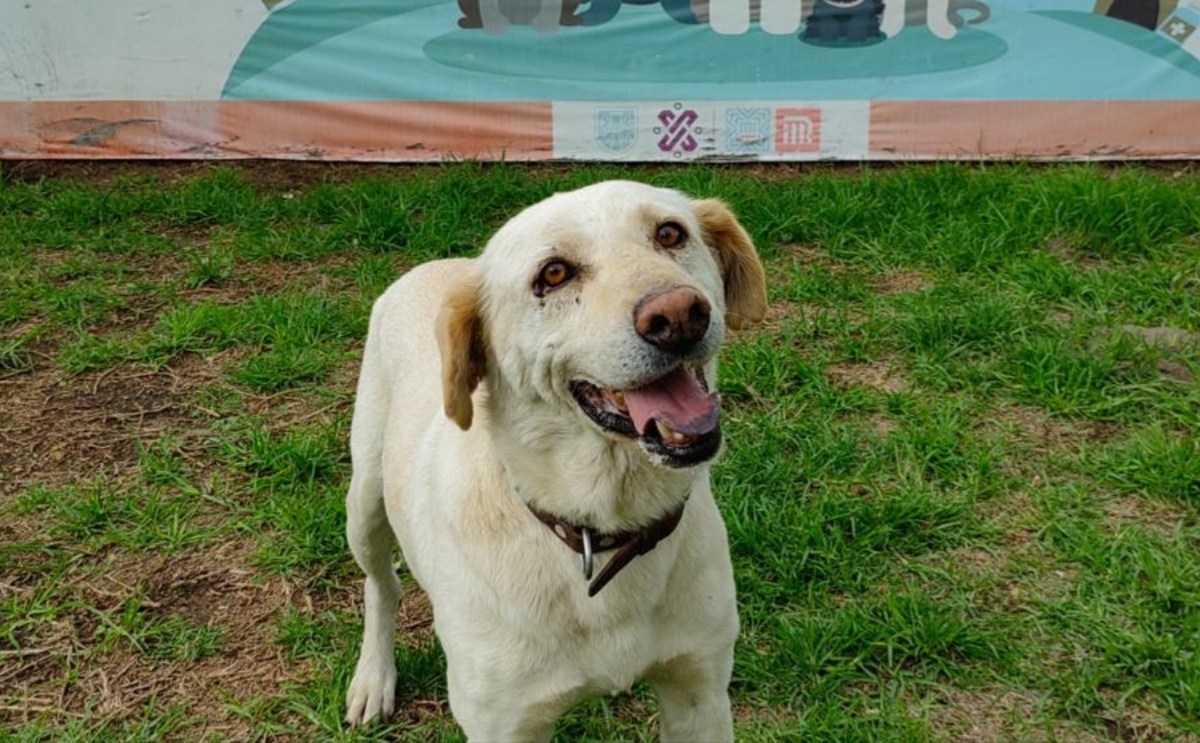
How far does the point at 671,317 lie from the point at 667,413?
0.68 feet

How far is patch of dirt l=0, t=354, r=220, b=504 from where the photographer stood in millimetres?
4445

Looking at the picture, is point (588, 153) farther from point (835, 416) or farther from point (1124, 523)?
point (1124, 523)

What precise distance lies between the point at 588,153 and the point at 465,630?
540cm

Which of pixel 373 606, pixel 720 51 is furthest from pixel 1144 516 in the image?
pixel 720 51

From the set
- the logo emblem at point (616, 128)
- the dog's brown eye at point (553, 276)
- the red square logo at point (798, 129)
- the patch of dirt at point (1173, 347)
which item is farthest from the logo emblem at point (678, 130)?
the dog's brown eye at point (553, 276)

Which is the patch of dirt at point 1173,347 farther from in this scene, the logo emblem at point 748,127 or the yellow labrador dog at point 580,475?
the logo emblem at point 748,127

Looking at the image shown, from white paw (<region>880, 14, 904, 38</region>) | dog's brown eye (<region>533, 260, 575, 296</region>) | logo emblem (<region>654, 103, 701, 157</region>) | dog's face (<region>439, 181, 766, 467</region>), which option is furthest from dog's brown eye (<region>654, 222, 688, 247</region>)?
white paw (<region>880, 14, 904, 38</region>)

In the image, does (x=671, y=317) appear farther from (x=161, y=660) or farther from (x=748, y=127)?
(x=748, y=127)

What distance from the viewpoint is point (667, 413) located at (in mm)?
2162

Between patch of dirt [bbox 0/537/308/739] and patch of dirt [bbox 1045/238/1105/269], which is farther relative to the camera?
patch of dirt [bbox 1045/238/1105/269]

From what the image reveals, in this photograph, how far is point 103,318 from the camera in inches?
220

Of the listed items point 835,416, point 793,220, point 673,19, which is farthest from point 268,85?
point 835,416

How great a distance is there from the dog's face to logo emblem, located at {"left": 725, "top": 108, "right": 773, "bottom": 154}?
490cm

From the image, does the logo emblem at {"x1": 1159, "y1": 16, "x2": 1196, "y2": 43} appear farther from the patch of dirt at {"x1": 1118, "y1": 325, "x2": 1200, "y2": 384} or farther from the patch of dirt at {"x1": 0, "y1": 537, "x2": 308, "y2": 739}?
the patch of dirt at {"x1": 0, "y1": 537, "x2": 308, "y2": 739}
